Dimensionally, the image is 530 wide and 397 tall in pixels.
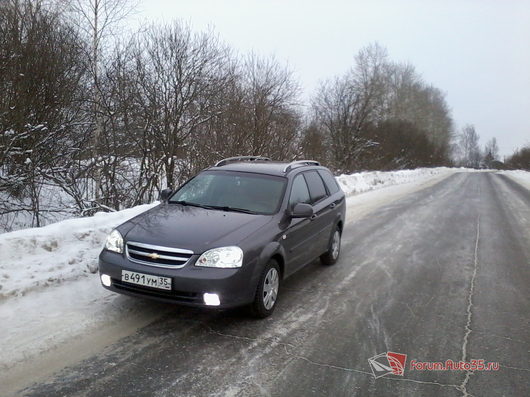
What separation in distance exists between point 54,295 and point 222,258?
6.63 feet

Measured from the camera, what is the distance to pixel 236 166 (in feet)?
19.8

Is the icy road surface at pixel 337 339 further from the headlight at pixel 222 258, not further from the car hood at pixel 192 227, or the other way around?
the car hood at pixel 192 227

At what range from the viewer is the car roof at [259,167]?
5.66m

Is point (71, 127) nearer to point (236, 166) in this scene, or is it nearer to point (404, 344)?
point (236, 166)

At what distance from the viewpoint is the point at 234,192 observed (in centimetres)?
535

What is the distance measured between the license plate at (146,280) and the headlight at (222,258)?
328mm

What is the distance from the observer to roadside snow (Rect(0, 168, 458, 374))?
Answer: 148 inches

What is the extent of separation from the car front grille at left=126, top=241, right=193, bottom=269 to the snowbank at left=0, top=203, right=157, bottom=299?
4.62 feet

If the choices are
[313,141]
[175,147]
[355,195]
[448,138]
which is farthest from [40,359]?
[448,138]

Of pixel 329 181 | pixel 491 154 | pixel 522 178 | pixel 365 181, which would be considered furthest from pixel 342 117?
pixel 491 154

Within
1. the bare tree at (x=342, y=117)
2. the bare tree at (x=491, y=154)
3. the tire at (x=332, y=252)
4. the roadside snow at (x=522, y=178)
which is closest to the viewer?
the tire at (x=332, y=252)

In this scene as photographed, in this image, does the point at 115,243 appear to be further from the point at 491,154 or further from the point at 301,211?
the point at 491,154

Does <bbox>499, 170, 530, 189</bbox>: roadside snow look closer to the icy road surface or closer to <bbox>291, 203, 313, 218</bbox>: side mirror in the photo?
the icy road surface

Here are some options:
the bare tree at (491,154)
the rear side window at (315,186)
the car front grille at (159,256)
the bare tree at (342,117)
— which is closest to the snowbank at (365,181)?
the bare tree at (342,117)
